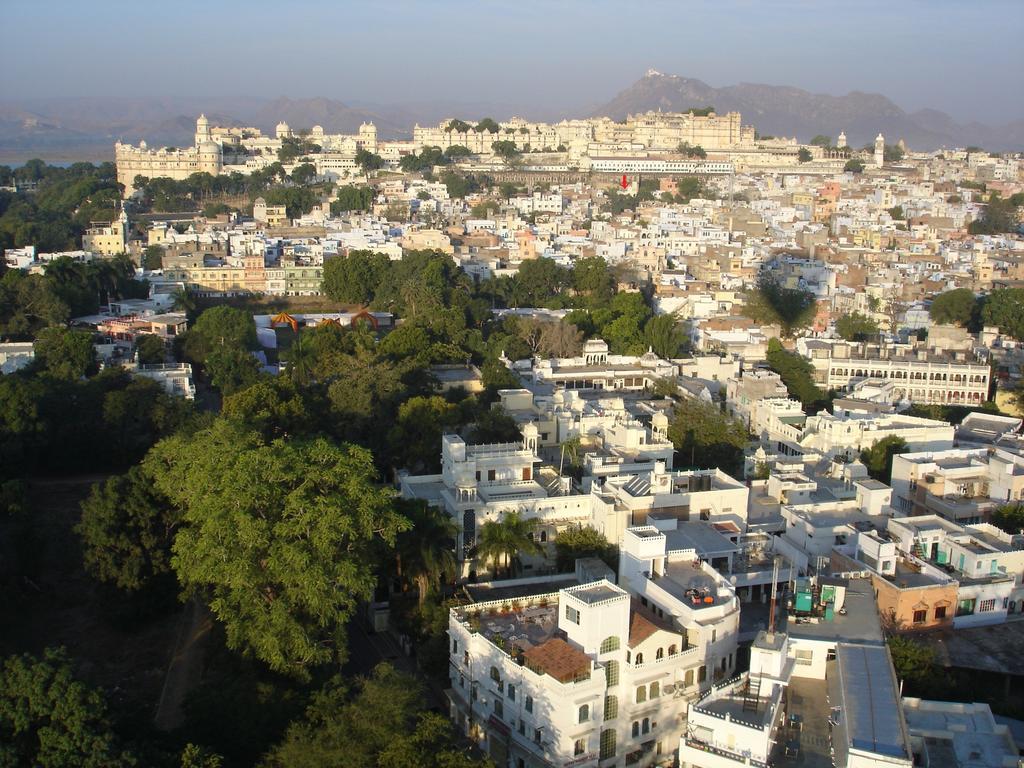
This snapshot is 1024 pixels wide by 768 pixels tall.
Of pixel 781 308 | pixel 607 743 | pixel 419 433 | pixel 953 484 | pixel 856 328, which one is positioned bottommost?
pixel 607 743

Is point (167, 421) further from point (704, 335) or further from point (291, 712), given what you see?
point (704, 335)

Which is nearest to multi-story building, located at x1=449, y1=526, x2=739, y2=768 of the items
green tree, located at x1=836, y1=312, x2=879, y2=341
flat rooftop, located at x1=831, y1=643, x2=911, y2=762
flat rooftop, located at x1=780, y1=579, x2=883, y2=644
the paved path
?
flat rooftop, located at x1=780, y1=579, x2=883, y2=644

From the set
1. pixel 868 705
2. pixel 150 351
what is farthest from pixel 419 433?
pixel 868 705

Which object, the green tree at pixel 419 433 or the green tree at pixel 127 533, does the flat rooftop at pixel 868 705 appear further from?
the green tree at pixel 419 433

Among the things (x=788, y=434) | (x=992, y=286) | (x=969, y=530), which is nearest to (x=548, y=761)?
(x=969, y=530)

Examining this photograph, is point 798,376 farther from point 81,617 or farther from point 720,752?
point 720,752

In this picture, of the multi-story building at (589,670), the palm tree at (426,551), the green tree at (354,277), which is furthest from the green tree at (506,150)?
the multi-story building at (589,670)
